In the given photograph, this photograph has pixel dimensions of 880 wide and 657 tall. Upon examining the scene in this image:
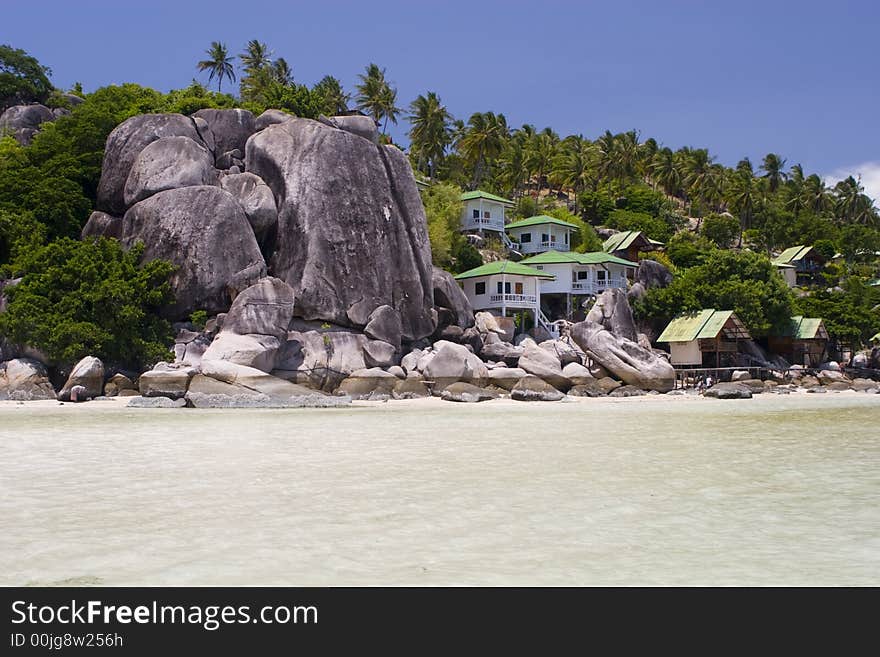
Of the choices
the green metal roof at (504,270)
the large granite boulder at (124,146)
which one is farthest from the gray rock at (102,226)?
the green metal roof at (504,270)

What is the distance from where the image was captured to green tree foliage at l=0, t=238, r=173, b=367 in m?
27.2

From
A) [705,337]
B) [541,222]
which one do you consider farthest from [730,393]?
[541,222]

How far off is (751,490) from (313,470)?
18.6 feet

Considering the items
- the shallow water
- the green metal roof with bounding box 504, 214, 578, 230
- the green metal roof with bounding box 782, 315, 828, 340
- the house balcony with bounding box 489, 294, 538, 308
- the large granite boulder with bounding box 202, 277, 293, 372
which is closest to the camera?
the shallow water

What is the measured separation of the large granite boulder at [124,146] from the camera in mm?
34125

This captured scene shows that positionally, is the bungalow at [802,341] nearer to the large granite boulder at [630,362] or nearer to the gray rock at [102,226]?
the large granite boulder at [630,362]

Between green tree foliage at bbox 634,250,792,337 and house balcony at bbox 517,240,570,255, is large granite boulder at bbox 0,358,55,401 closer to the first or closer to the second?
green tree foliage at bbox 634,250,792,337

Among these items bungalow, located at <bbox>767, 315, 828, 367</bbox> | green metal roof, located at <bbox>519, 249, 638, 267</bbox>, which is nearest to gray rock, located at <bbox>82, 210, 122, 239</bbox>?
green metal roof, located at <bbox>519, 249, 638, 267</bbox>

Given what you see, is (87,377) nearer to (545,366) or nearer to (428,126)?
(545,366)

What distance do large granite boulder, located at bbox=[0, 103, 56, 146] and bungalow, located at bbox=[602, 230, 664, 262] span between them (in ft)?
124

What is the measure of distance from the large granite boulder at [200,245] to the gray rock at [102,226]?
76.9 inches

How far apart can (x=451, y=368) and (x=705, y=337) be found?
1684 centimetres
